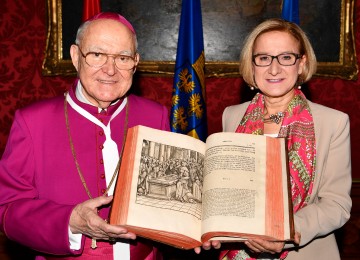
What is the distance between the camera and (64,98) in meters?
2.36

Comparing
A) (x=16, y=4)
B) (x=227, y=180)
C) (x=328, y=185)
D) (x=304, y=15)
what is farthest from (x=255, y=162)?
(x=16, y=4)

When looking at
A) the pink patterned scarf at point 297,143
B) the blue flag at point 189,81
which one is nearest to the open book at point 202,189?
the pink patterned scarf at point 297,143

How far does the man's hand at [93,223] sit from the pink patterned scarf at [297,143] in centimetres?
68

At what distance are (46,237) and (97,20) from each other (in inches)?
37.7

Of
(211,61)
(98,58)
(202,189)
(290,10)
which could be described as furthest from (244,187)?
(211,61)

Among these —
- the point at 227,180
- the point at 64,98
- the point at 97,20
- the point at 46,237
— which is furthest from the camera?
the point at 64,98

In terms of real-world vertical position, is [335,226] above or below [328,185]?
below

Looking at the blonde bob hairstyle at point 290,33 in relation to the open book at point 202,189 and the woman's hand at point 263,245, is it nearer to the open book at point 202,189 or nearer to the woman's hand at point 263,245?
the open book at point 202,189

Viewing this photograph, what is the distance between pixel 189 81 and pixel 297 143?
170 cm

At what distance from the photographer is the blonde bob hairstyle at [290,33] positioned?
2305 mm

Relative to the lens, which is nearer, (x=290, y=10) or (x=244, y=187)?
(x=244, y=187)

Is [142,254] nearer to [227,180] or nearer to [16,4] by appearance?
[227,180]

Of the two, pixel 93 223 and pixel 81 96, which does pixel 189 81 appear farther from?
pixel 93 223

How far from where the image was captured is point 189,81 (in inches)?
148
